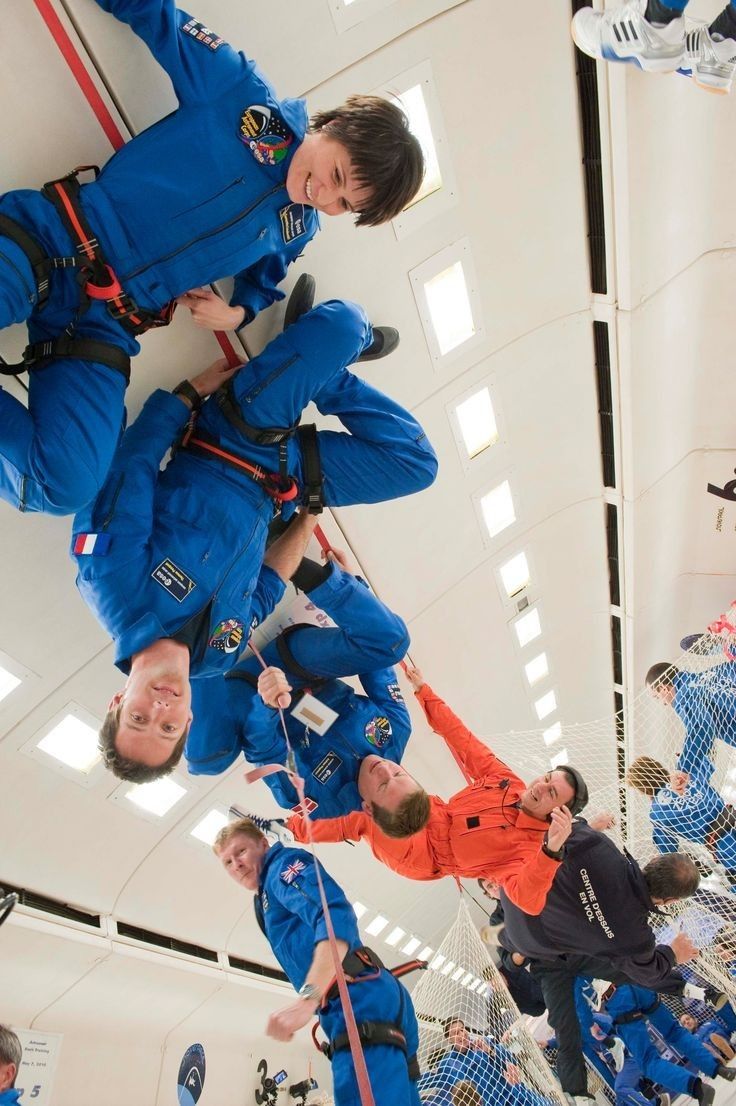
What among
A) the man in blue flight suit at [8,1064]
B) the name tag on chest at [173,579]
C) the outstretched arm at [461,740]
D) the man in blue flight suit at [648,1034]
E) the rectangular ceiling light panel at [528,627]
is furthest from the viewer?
the rectangular ceiling light panel at [528,627]

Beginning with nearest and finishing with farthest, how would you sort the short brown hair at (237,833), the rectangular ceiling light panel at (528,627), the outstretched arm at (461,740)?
the short brown hair at (237,833)
the outstretched arm at (461,740)
the rectangular ceiling light panel at (528,627)

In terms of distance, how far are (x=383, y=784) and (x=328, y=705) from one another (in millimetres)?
547

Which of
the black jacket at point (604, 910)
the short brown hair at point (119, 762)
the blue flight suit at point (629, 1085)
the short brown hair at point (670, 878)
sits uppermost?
the short brown hair at point (119, 762)

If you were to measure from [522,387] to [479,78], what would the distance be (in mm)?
1613

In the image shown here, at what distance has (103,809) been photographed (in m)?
3.68

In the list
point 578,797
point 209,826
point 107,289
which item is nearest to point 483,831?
point 578,797

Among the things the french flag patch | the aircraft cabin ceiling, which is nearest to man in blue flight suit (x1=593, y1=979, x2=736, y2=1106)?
the aircraft cabin ceiling

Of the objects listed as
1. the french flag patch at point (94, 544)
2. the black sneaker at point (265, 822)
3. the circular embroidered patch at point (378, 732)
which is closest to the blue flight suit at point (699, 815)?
the circular embroidered patch at point (378, 732)

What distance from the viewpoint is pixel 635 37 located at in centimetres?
223

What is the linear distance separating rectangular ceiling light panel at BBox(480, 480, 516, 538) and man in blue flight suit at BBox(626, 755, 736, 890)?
218 centimetres

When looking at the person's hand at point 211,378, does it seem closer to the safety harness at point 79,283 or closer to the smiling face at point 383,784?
the safety harness at point 79,283

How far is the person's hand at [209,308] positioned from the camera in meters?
2.43

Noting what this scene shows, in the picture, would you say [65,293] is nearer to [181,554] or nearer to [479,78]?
[181,554]

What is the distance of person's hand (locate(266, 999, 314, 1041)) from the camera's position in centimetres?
210
